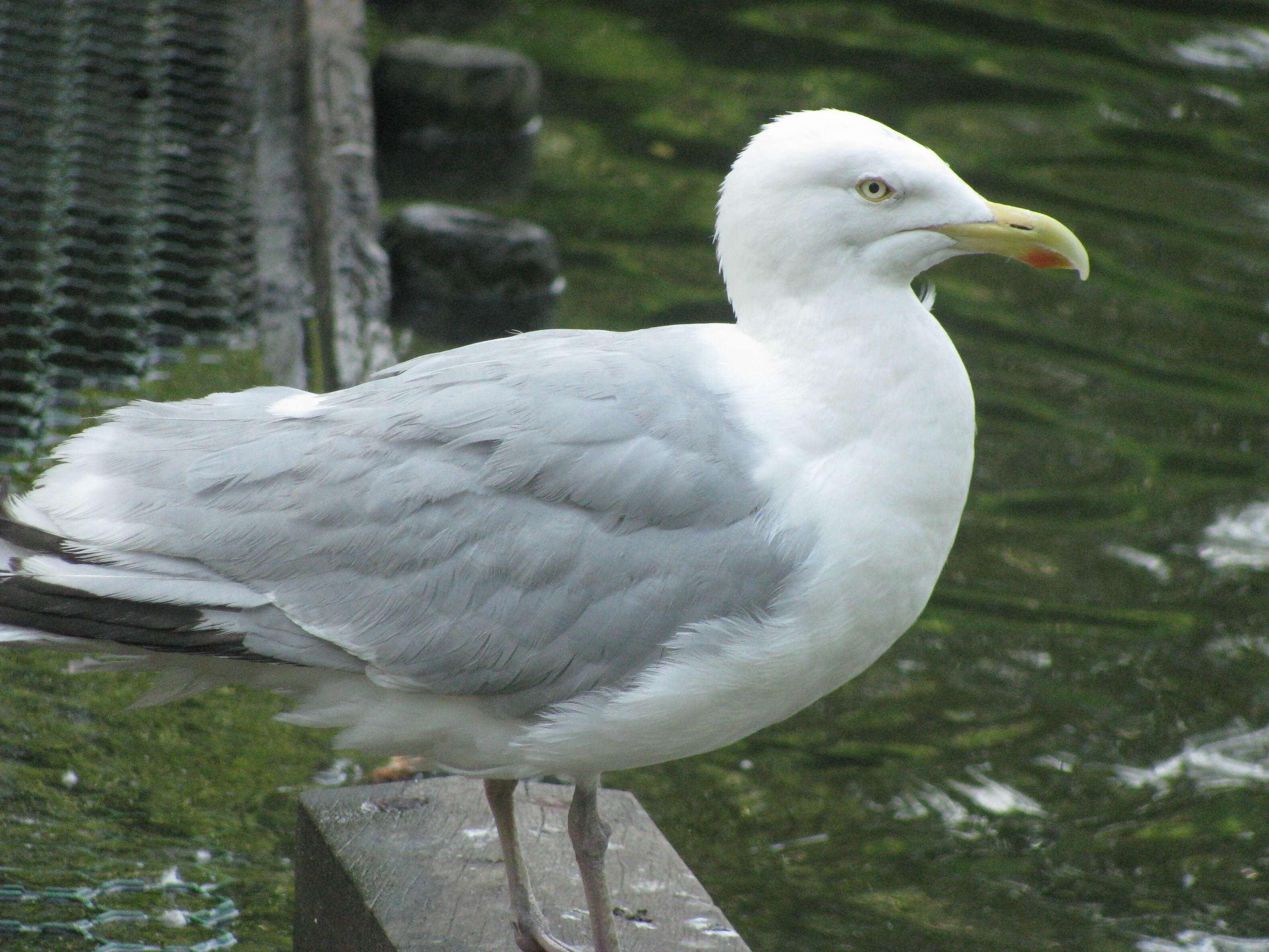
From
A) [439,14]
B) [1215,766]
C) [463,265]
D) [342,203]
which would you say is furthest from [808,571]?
Result: [439,14]

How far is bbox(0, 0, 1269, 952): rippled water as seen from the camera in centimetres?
414

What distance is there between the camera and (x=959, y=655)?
5.21 m

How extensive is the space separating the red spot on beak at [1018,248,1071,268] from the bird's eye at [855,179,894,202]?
263 mm

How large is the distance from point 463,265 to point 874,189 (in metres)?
4.70

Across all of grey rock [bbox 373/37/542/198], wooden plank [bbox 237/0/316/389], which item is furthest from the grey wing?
grey rock [bbox 373/37/542/198]

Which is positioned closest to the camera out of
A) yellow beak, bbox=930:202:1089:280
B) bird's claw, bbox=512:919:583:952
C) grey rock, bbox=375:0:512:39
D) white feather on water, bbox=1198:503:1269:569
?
yellow beak, bbox=930:202:1089:280

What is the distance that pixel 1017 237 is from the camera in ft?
9.15

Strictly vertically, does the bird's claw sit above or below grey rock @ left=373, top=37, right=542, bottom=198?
below

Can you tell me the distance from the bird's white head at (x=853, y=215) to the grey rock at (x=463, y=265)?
4.44 metres

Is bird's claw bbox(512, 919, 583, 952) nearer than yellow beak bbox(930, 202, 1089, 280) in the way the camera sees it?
No

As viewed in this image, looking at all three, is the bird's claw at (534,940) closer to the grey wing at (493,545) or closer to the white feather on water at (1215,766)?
the grey wing at (493,545)

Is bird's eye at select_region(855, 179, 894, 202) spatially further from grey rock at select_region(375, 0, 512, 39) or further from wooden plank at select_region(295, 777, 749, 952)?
grey rock at select_region(375, 0, 512, 39)

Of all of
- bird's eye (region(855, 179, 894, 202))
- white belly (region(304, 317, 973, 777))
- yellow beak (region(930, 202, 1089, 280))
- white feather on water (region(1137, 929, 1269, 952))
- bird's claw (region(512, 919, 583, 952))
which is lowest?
white feather on water (region(1137, 929, 1269, 952))

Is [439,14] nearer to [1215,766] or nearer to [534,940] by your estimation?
[1215,766]
